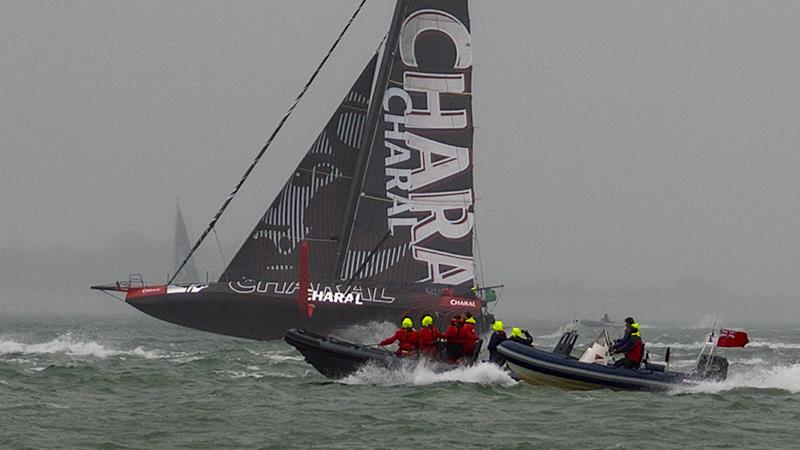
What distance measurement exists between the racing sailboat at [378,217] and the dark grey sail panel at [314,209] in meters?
0.04

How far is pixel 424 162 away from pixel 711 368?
2628cm

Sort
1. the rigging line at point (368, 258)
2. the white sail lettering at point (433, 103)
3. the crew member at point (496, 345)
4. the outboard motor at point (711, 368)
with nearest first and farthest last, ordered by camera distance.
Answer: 1. the outboard motor at point (711, 368)
2. the crew member at point (496, 345)
3. the rigging line at point (368, 258)
4. the white sail lettering at point (433, 103)

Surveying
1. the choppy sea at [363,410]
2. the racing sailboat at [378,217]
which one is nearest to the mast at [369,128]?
the racing sailboat at [378,217]

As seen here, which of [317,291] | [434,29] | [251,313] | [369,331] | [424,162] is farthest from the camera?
[434,29]

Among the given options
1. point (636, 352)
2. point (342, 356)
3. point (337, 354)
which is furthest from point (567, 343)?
point (337, 354)

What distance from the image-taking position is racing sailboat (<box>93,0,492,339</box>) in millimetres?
Result: 50344

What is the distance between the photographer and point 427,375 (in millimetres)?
29469

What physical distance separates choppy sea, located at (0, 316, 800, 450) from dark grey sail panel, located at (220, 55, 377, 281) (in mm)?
15850

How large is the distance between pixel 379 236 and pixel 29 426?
31.2m

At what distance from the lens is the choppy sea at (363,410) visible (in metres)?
21.2

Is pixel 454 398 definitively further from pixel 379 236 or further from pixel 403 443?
pixel 379 236

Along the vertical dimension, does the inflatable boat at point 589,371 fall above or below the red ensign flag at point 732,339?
below

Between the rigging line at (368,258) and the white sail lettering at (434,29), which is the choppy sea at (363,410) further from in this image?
the white sail lettering at (434,29)

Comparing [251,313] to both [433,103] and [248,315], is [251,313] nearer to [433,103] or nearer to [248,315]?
[248,315]
